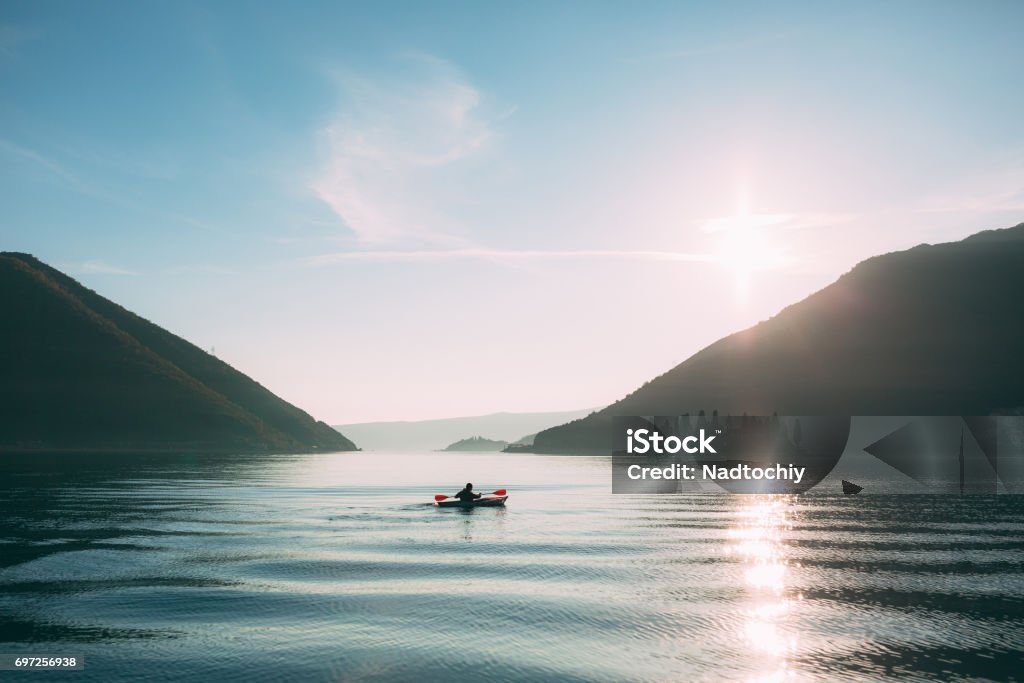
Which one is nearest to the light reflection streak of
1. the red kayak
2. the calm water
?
the calm water

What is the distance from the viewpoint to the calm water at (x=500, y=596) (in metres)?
23.1

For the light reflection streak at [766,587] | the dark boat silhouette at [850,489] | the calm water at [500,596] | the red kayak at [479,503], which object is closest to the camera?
the calm water at [500,596]

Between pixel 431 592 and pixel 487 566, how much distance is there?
7465mm

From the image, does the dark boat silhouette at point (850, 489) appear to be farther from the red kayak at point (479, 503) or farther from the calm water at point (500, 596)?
the red kayak at point (479, 503)

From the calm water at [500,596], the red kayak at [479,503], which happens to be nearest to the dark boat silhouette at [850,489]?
the calm water at [500,596]

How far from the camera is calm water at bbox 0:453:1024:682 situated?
23125 mm

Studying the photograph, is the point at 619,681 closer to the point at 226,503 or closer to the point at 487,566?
the point at 487,566

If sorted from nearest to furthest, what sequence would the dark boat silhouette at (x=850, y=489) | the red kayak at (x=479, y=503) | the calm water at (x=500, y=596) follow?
1. the calm water at (x=500, y=596)
2. the red kayak at (x=479, y=503)
3. the dark boat silhouette at (x=850, y=489)

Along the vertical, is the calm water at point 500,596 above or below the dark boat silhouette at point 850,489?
below

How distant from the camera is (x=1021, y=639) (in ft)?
89.1

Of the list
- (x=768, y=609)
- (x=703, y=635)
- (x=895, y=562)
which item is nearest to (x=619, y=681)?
(x=703, y=635)

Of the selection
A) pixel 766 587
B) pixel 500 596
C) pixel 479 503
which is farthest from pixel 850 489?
pixel 500 596

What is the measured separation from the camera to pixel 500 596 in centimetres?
3203

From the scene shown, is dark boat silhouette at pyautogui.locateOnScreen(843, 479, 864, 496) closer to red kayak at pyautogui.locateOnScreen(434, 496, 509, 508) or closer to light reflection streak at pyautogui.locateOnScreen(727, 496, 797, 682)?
light reflection streak at pyautogui.locateOnScreen(727, 496, 797, 682)
